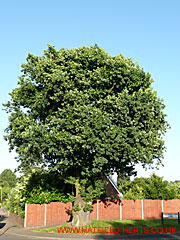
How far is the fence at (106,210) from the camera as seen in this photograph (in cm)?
Answer: 2578

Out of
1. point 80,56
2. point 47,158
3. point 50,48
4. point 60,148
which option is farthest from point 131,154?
point 50,48

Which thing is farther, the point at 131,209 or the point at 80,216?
the point at 131,209

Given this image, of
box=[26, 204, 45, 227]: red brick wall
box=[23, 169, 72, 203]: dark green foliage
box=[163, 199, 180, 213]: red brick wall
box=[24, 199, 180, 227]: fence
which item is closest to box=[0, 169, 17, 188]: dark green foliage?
box=[24, 199, 180, 227]: fence

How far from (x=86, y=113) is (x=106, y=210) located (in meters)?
15.7

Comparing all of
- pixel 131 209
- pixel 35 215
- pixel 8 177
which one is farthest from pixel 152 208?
pixel 8 177

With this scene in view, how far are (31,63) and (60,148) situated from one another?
276 inches

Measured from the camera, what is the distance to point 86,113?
19.2 m

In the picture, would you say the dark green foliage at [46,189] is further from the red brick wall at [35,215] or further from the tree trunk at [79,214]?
the tree trunk at [79,214]

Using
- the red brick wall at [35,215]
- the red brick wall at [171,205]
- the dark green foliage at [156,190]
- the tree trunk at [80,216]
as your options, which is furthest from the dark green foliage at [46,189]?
the red brick wall at [171,205]

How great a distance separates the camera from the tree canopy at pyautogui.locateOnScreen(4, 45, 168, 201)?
19172 millimetres

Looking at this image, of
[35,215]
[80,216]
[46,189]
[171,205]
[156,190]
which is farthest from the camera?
[156,190]

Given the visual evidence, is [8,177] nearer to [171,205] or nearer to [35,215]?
[171,205]

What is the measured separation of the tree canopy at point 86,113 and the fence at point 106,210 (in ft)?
20.3

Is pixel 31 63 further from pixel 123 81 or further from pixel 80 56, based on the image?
pixel 123 81
